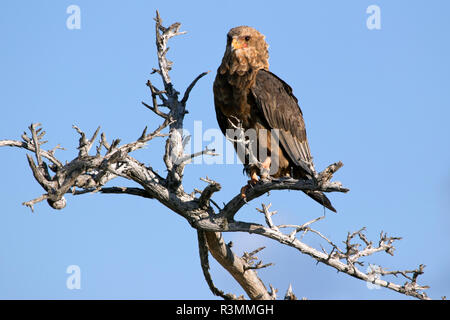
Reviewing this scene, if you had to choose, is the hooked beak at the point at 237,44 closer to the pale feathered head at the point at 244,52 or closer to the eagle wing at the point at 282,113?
the pale feathered head at the point at 244,52

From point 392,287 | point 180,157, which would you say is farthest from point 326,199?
point 180,157

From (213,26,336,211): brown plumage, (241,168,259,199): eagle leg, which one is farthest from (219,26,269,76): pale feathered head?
(241,168,259,199): eagle leg

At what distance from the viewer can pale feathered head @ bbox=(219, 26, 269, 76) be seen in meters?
7.38

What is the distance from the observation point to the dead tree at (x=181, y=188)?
6.16 meters

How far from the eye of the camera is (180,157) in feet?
23.4

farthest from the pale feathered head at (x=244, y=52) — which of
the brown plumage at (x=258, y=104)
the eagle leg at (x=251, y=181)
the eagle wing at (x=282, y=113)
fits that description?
the eagle leg at (x=251, y=181)

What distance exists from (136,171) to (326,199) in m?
2.35

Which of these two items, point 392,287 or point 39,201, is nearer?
point 39,201

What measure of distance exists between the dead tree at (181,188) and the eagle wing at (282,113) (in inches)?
30.2

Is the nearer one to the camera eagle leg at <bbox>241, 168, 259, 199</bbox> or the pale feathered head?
eagle leg at <bbox>241, 168, 259, 199</bbox>

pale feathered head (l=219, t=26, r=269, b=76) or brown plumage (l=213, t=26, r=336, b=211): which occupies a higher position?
pale feathered head (l=219, t=26, r=269, b=76)

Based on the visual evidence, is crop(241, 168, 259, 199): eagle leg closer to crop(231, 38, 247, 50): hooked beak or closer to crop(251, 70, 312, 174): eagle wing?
crop(251, 70, 312, 174): eagle wing

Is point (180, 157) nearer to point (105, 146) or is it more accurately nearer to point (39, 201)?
point (105, 146)
